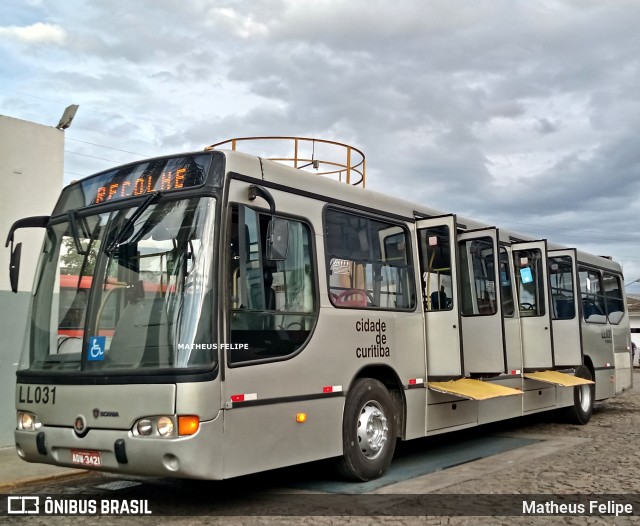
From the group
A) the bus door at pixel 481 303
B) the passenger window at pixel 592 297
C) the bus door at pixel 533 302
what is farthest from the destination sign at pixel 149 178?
the passenger window at pixel 592 297

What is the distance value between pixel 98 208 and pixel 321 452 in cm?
317

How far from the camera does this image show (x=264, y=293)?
6281mm

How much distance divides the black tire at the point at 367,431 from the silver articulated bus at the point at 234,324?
0.06ft

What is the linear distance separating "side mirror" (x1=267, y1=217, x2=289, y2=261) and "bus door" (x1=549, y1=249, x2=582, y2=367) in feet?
21.6

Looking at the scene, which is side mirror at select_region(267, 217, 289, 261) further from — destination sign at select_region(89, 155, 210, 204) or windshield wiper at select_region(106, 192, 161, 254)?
windshield wiper at select_region(106, 192, 161, 254)

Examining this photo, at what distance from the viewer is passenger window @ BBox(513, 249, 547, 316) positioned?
11.0 meters

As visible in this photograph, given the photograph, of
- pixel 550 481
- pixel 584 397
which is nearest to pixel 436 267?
pixel 550 481

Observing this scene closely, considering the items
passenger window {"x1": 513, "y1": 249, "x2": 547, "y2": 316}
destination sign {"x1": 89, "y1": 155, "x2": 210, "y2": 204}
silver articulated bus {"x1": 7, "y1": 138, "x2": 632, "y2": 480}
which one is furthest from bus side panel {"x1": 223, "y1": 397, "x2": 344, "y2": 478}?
passenger window {"x1": 513, "y1": 249, "x2": 547, "y2": 316}

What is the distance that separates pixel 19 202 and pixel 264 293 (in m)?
5.45

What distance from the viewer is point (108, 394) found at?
18.9ft

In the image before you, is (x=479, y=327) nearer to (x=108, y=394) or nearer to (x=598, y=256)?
(x=108, y=394)

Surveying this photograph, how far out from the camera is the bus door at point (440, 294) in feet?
27.4

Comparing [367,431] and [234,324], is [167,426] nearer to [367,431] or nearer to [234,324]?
[234,324]
